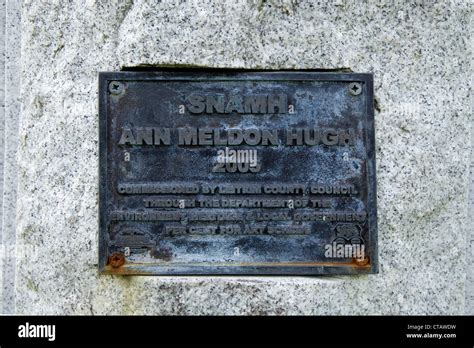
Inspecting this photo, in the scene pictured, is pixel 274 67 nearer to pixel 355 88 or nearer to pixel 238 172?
pixel 355 88

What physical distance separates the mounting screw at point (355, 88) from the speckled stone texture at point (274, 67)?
72mm

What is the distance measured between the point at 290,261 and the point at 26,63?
4.22 ft

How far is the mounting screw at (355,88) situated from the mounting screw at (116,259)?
3.55 feet

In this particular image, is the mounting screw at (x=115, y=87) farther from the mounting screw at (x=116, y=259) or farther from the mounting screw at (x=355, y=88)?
the mounting screw at (x=355, y=88)

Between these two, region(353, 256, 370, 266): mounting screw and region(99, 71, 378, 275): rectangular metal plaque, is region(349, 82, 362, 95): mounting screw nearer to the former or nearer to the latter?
region(99, 71, 378, 275): rectangular metal plaque

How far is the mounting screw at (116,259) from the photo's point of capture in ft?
8.54

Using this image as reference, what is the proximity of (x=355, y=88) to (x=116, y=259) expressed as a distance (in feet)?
3.68

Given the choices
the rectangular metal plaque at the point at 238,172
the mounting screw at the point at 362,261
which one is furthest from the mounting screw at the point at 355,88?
the mounting screw at the point at 362,261

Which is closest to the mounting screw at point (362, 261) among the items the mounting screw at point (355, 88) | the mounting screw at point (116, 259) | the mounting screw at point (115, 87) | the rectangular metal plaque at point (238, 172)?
the rectangular metal plaque at point (238, 172)

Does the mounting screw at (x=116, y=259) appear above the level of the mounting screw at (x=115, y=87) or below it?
below

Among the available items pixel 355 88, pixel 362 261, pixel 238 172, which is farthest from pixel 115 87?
pixel 362 261

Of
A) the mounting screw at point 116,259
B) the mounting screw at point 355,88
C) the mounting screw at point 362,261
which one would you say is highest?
the mounting screw at point 355,88

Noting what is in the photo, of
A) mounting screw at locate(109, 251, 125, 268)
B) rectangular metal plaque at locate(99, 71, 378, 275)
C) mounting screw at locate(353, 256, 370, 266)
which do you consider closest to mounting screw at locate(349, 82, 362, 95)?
rectangular metal plaque at locate(99, 71, 378, 275)

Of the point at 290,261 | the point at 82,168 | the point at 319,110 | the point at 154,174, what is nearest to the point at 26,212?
the point at 82,168
